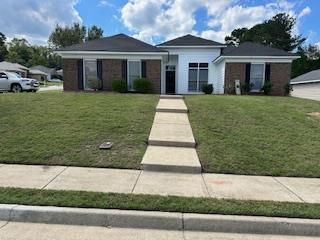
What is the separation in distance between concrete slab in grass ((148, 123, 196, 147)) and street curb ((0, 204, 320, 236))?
381 cm

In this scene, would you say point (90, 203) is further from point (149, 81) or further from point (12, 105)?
point (149, 81)

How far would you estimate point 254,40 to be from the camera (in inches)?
2301

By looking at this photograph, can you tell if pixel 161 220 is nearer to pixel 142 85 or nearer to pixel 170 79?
pixel 142 85

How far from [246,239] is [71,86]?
18.6 m

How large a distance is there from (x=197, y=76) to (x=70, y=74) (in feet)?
31.0

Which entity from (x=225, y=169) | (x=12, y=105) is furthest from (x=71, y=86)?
(x=225, y=169)

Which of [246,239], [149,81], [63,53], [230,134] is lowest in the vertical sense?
[246,239]

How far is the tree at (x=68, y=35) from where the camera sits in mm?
75250

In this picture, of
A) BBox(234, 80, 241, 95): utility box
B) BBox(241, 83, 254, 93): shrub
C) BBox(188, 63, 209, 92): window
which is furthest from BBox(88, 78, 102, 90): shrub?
BBox(241, 83, 254, 93): shrub

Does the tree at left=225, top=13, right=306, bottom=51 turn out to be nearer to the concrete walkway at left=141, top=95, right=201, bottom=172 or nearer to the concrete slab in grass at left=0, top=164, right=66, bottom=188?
the concrete walkway at left=141, top=95, right=201, bottom=172

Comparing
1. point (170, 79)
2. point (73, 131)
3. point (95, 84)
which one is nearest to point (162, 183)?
point (73, 131)

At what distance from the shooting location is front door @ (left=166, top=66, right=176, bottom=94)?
24312 mm

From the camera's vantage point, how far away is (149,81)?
65.0 feet

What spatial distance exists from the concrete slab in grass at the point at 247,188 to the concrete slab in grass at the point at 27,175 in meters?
3.10
